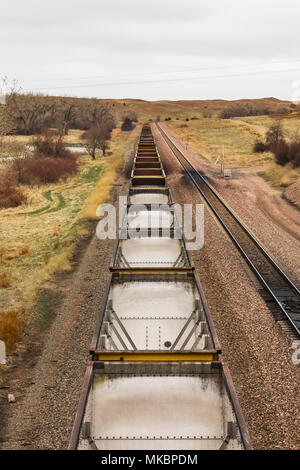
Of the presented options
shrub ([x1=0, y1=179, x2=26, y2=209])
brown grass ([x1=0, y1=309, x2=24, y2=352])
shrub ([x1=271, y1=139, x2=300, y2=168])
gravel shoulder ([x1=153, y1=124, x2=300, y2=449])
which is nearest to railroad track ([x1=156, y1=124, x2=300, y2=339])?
gravel shoulder ([x1=153, y1=124, x2=300, y2=449])

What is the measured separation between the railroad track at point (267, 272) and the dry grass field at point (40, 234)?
294 inches

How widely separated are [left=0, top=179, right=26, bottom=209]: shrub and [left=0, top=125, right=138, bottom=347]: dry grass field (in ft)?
2.03

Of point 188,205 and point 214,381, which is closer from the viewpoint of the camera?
point 214,381

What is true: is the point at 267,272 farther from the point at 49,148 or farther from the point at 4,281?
the point at 49,148

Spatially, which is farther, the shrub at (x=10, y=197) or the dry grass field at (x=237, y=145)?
the dry grass field at (x=237, y=145)

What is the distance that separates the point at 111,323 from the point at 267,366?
4.14 m

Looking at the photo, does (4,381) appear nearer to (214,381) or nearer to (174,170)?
(214,381)

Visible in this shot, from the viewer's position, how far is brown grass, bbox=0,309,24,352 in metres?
11.8

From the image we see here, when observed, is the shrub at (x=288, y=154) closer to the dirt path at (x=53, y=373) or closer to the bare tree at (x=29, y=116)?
the dirt path at (x=53, y=373)

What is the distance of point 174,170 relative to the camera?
37875mm

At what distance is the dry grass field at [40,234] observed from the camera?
47.6ft

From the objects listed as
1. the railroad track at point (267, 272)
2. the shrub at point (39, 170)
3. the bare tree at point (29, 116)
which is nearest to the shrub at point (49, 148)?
the shrub at point (39, 170)

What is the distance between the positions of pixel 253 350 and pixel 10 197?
22922 mm

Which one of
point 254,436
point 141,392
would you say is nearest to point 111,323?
point 141,392
